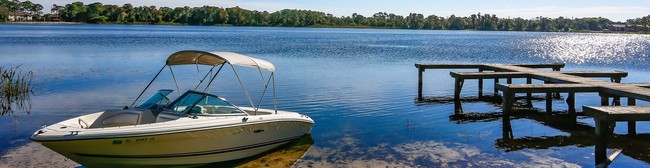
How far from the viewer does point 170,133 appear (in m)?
10.8

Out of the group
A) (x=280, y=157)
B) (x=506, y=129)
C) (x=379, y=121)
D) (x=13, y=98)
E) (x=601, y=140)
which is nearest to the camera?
(x=601, y=140)

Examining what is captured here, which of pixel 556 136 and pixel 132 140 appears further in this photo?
pixel 556 136

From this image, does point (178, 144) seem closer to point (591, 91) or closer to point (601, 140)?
point (601, 140)

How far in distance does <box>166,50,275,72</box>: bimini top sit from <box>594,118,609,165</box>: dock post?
7.93 meters

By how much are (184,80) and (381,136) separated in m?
15.2

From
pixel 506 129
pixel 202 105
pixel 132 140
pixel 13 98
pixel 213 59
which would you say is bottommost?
pixel 506 129

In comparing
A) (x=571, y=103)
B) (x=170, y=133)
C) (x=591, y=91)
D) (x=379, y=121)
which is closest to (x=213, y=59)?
(x=170, y=133)

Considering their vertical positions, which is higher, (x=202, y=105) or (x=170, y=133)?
(x=202, y=105)

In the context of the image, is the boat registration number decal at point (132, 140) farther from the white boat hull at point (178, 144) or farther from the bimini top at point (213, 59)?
the bimini top at point (213, 59)

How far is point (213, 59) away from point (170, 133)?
12.0ft

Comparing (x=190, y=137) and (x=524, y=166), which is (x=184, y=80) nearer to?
(x=190, y=137)

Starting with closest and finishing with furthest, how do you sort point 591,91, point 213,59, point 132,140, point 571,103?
point 132,140 < point 213,59 < point 591,91 < point 571,103

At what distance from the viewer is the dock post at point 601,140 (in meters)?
12.4

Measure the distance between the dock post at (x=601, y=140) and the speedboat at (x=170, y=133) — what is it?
7271 millimetres
